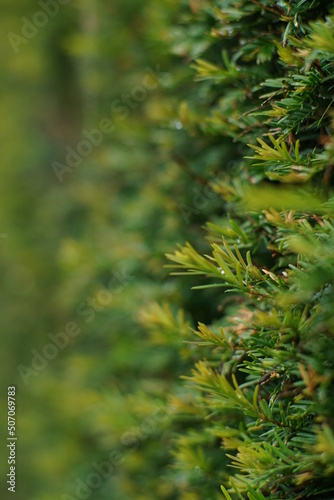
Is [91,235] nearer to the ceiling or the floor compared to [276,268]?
nearer to the floor

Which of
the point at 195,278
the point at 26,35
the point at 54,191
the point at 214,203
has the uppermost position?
the point at 26,35

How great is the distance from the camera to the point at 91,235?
2768 mm

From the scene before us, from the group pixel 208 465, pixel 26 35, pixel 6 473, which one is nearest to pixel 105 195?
pixel 26 35

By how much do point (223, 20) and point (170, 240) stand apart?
0.78m

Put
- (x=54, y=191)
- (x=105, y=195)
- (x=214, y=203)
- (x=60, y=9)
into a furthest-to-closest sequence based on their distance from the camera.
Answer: (x=54, y=191) < (x=60, y=9) < (x=105, y=195) < (x=214, y=203)

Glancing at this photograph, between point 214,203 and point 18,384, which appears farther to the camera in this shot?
point 18,384

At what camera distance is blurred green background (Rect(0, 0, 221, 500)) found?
1928 millimetres

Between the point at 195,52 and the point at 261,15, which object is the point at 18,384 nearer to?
the point at 195,52

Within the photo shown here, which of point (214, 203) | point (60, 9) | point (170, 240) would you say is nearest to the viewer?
point (214, 203)

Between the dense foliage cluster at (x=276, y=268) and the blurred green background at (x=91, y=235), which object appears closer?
the dense foliage cluster at (x=276, y=268)

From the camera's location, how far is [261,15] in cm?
132

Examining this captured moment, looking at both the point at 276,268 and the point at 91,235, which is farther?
the point at 91,235

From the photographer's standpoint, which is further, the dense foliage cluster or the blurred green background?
the blurred green background

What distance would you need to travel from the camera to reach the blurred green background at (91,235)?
193 centimetres
